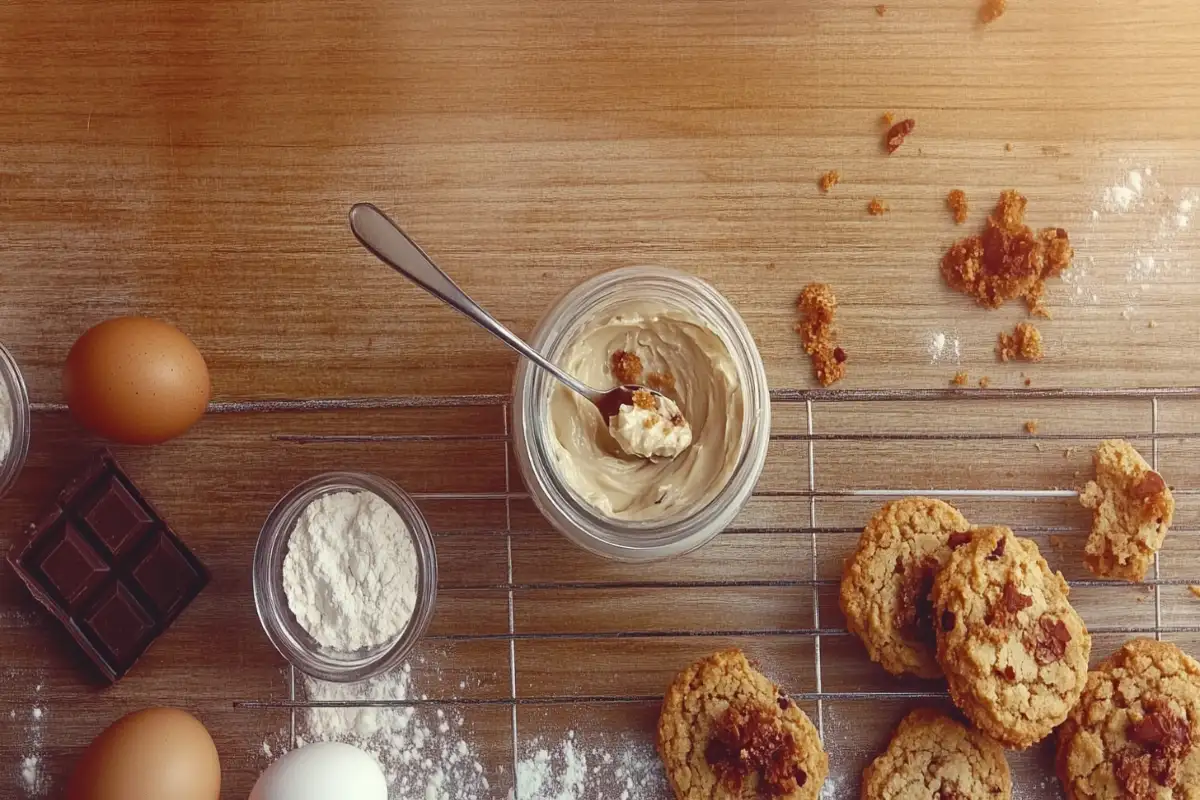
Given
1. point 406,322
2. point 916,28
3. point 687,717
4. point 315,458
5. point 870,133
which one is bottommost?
point 687,717

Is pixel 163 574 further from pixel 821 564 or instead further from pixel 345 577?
pixel 821 564

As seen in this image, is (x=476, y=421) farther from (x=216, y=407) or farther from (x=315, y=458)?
(x=216, y=407)

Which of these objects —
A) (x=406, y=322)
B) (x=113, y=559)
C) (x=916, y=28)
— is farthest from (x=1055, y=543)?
(x=113, y=559)

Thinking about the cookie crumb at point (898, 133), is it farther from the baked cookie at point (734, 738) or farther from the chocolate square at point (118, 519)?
the chocolate square at point (118, 519)

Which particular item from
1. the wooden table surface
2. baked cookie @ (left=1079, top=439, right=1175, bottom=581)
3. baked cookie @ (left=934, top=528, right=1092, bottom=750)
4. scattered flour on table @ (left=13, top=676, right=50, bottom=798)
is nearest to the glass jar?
the wooden table surface

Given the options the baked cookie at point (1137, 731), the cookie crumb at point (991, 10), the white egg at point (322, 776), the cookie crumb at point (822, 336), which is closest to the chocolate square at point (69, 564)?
the white egg at point (322, 776)

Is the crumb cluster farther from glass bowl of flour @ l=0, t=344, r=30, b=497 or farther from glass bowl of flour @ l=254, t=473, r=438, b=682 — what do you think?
glass bowl of flour @ l=0, t=344, r=30, b=497
